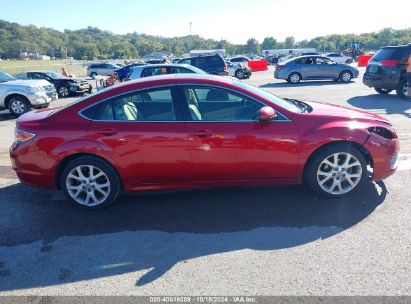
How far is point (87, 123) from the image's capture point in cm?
387

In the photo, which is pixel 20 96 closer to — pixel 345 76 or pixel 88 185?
pixel 88 185

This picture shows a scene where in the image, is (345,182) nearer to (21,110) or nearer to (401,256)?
(401,256)

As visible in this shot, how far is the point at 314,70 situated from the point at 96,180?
54.1ft

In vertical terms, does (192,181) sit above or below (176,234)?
above

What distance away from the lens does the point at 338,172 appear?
4.01 m

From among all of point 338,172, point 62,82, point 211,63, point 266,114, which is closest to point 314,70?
point 211,63

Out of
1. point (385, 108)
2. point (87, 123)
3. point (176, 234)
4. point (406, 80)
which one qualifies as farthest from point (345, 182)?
point (406, 80)

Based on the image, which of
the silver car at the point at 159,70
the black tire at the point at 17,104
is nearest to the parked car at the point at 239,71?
the silver car at the point at 159,70

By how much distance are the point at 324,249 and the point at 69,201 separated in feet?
9.99

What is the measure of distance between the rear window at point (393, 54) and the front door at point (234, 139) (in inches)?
374

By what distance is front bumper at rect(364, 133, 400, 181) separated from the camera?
397 cm

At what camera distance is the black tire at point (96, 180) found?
3.90 metres

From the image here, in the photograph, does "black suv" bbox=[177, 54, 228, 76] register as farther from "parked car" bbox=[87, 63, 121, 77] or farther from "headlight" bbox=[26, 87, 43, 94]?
"parked car" bbox=[87, 63, 121, 77]

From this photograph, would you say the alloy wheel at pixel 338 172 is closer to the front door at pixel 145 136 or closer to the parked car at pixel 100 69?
the front door at pixel 145 136
